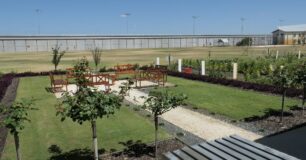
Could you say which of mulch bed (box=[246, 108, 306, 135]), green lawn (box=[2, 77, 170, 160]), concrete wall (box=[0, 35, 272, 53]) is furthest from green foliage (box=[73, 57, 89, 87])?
concrete wall (box=[0, 35, 272, 53])

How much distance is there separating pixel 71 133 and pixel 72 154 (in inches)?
80.3

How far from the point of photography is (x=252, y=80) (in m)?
21.3

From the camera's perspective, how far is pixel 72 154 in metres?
9.24

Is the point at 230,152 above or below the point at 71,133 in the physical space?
above

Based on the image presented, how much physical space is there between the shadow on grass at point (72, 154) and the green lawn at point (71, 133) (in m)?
0.15

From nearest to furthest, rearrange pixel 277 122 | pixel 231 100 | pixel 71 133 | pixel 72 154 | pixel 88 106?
pixel 88 106 → pixel 72 154 → pixel 71 133 → pixel 277 122 → pixel 231 100

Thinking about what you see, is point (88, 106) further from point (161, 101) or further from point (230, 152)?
point (230, 152)

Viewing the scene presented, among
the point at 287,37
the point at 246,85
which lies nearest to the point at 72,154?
the point at 246,85

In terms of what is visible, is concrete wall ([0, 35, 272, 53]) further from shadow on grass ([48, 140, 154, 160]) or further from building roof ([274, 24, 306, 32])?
shadow on grass ([48, 140, 154, 160])

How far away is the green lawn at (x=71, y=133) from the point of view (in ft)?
31.8

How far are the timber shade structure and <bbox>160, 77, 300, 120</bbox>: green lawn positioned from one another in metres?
7.22

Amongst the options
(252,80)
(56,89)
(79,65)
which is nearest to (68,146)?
(79,65)

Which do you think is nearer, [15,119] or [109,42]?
[15,119]

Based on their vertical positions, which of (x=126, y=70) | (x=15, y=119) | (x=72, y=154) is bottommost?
(x=72, y=154)
